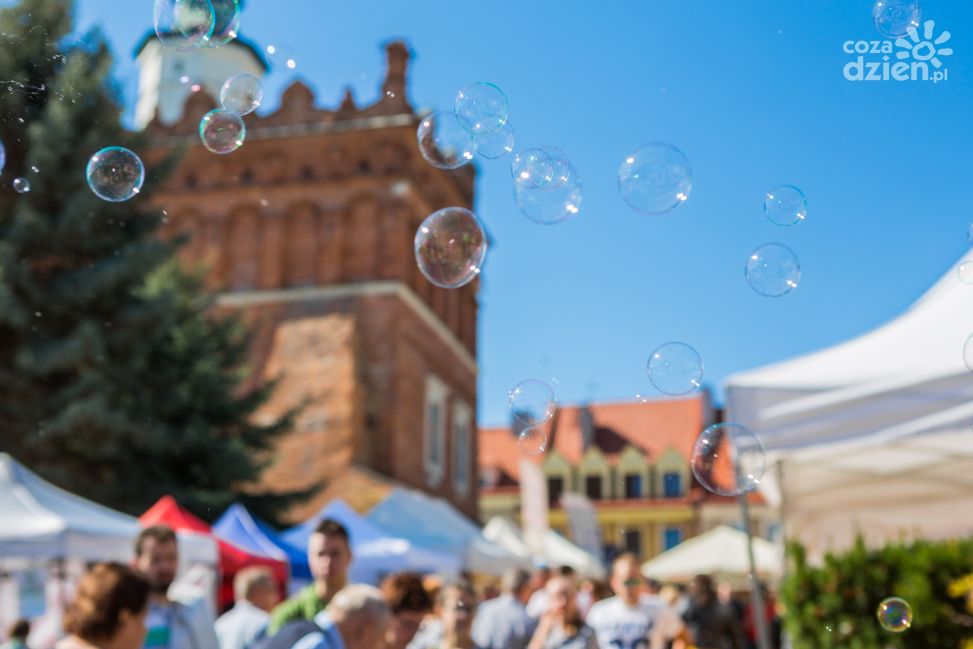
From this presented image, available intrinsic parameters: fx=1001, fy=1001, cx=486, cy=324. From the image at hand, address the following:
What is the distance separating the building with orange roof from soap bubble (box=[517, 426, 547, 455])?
30.0m

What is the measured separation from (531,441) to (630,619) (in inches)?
45.8

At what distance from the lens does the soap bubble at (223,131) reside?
5.94 m

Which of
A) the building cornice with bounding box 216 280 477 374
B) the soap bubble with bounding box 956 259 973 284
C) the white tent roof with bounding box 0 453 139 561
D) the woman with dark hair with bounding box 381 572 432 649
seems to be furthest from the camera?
the building cornice with bounding box 216 280 477 374

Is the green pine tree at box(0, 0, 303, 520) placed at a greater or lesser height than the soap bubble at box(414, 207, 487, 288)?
greater

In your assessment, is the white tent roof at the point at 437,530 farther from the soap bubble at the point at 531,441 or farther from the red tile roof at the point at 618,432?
the red tile roof at the point at 618,432

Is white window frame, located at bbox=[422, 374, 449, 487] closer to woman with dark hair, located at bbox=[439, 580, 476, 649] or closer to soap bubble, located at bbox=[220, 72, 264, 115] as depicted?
soap bubble, located at bbox=[220, 72, 264, 115]

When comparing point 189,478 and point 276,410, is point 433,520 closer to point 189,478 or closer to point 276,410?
point 189,478

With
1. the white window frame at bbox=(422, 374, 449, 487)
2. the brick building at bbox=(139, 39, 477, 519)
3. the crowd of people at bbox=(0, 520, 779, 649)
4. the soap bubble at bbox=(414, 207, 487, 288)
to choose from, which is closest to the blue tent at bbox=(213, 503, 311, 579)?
the crowd of people at bbox=(0, 520, 779, 649)

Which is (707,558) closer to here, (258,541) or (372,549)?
(372,549)

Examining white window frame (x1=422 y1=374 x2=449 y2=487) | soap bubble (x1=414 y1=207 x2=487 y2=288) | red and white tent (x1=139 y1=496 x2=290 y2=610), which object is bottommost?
red and white tent (x1=139 y1=496 x2=290 y2=610)

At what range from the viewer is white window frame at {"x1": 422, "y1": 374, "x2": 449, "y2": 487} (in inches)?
805

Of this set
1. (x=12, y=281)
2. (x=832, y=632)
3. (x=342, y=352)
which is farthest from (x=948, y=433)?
(x=342, y=352)

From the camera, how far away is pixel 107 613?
8.88 ft

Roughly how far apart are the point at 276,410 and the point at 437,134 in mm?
13697
